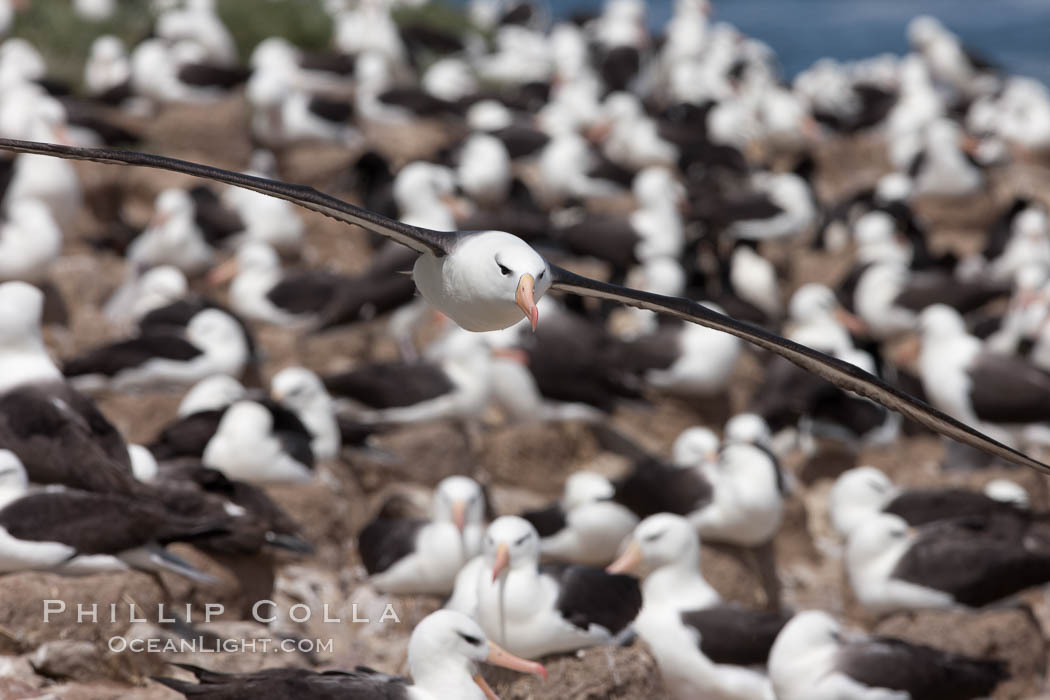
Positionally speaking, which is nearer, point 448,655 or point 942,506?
point 448,655

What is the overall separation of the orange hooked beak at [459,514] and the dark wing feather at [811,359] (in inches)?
90.3

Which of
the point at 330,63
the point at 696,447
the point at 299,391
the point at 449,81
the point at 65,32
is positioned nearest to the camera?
the point at 299,391

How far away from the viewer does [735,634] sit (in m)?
7.27

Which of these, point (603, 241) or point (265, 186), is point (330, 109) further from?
point (265, 186)

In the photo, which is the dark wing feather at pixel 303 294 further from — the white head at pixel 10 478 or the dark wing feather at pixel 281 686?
the dark wing feather at pixel 281 686

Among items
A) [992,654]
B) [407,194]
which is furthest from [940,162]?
[992,654]

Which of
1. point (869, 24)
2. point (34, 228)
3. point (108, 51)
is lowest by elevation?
point (34, 228)

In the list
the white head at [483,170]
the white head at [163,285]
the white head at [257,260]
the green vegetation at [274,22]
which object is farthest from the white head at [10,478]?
the green vegetation at [274,22]

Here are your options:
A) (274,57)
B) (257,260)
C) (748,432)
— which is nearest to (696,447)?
(748,432)

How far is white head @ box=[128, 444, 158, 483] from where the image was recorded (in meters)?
6.90

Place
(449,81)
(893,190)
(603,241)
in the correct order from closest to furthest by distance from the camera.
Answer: (603,241)
(893,190)
(449,81)

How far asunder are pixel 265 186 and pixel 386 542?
2.93 m

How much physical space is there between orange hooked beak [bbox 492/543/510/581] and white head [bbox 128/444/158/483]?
1.63 meters

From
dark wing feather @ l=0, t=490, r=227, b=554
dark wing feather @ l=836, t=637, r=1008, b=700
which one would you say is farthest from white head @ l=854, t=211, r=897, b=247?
dark wing feather @ l=0, t=490, r=227, b=554
